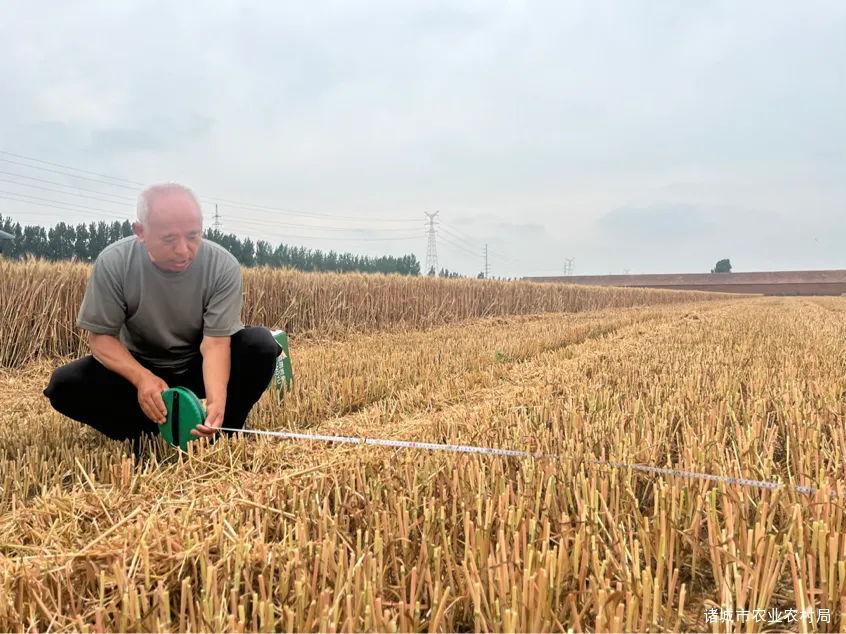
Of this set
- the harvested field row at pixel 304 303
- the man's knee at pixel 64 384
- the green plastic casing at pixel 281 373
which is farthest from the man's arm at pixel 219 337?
the harvested field row at pixel 304 303

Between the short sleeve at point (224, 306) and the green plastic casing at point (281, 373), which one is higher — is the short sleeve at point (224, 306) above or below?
above

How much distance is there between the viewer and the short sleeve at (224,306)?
2.78 metres

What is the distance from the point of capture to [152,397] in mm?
2521

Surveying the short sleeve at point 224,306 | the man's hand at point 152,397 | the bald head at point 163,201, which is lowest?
the man's hand at point 152,397

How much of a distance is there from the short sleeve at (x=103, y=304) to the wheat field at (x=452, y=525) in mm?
699

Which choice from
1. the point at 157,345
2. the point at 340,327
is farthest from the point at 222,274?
the point at 340,327

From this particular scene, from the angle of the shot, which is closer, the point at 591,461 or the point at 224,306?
the point at 591,461

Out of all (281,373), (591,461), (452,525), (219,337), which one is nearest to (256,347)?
(219,337)

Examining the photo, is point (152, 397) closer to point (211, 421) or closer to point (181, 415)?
point (181, 415)

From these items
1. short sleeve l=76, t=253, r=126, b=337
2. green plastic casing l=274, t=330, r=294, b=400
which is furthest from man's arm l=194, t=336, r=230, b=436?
green plastic casing l=274, t=330, r=294, b=400

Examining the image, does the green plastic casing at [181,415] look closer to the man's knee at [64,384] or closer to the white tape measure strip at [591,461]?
the man's knee at [64,384]

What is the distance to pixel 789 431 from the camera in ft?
8.61

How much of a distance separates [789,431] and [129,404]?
3.51m

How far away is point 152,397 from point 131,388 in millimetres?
396
